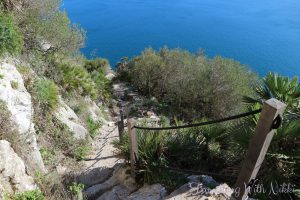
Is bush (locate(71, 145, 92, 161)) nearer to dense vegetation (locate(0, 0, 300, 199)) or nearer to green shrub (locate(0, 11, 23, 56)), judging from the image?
dense vegetation (locate(0, 0, 300, 199))

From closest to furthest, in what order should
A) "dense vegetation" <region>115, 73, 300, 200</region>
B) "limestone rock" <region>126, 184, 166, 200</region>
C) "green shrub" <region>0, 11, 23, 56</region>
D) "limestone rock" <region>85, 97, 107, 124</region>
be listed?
"dense vegetation" <region>115, 73, 300, 200</region> → "limestone rock" <region>126, 184, 166, 200</region> → "green shrub" <region>0, 11, 23, 56</region> → "limestone rock" <region>85, 97, 107, 124</region>

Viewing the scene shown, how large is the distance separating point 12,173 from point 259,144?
327cm

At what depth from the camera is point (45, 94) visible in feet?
26.3

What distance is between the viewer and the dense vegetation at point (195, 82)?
15641 millimetres

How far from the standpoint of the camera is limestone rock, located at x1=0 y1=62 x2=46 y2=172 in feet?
19.3

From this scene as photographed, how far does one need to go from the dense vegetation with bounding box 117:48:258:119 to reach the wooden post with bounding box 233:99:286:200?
12.4m

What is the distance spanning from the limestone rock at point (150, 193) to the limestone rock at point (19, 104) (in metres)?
1.71

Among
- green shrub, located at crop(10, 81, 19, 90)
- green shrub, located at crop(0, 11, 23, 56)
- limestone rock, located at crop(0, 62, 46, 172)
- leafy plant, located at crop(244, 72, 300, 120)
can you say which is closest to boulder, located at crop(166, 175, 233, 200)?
leafy plant, located at crop(244, 72, 300, 120)

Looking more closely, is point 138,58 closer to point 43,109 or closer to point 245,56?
point 43,109

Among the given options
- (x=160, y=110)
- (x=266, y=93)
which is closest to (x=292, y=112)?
(x=266, y=93)

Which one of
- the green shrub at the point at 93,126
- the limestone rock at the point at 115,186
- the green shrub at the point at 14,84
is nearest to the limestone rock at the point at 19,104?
Answer: the green shrub at the point at 14,84

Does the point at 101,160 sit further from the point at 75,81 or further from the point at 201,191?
the point at 75,81

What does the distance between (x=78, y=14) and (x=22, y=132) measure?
51.5 meters

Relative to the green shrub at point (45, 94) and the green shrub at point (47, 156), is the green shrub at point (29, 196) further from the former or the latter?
the green shrub at point (45, 94)
